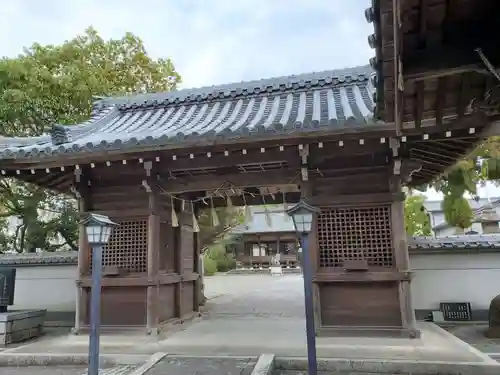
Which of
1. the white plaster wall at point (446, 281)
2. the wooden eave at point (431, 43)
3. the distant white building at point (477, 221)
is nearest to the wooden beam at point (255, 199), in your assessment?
the white plaster wall at point (446, 281)

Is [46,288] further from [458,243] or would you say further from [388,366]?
[458,243]

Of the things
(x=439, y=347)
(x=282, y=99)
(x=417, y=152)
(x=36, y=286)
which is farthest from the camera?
(x=36, y=286)

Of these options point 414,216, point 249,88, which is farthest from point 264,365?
point 414,216

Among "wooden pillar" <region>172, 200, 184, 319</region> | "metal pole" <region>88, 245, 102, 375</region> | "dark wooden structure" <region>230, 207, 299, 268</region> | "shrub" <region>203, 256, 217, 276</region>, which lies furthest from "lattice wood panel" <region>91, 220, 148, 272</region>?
"dark wooden structure" <region>230, 207, 299, 268</region>

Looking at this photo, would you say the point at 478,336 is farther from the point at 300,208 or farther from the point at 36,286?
the point at 36,286

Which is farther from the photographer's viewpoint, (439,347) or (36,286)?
(36,286)

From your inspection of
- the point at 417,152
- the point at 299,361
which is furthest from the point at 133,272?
the point at 417,152

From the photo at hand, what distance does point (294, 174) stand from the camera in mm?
6473

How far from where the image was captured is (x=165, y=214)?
7363 mm

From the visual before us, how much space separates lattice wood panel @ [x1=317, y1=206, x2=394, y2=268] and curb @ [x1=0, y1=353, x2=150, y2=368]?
3.09 m

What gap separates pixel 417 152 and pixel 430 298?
362 centimetres

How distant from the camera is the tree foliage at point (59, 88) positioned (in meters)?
11.3

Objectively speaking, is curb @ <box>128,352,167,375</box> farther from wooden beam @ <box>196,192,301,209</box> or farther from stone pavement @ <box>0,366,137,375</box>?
wooden beam @ <box>196,192,301,209</box>

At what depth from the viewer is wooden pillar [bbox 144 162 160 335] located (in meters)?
6.49
